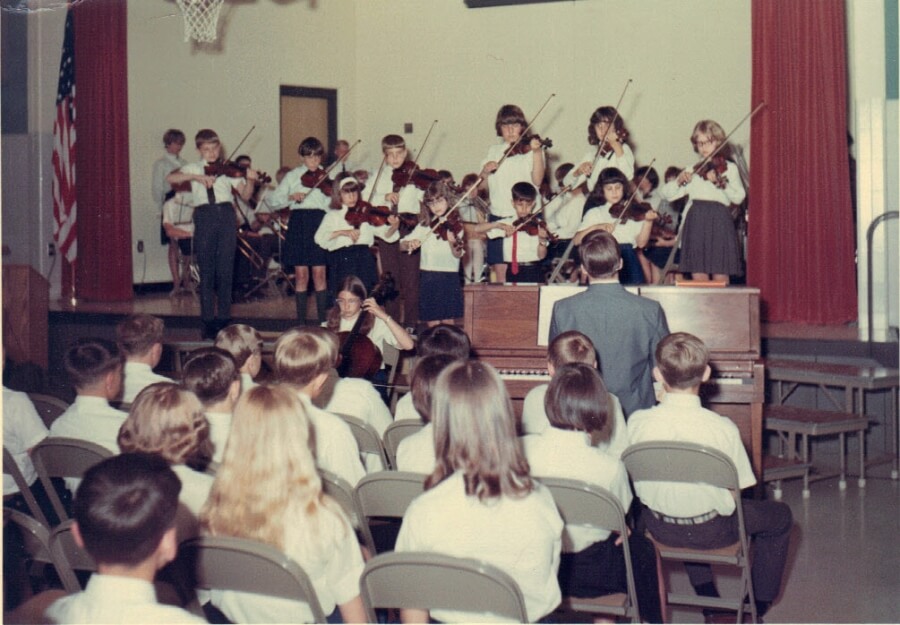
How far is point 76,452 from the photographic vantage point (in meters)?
3.03

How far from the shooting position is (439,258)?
635cm

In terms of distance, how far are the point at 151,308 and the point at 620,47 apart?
5.39m

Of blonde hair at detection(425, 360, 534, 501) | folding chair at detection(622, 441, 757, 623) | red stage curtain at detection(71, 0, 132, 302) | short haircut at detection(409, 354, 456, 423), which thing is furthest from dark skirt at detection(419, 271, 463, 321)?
red stage curtain at detection(71, 0, 132, 302)

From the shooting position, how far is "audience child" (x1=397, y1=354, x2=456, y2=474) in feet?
9.69

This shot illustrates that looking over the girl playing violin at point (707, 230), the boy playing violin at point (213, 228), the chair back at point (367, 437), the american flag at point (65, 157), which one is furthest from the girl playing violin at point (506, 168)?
the american flag at point (65, 157)

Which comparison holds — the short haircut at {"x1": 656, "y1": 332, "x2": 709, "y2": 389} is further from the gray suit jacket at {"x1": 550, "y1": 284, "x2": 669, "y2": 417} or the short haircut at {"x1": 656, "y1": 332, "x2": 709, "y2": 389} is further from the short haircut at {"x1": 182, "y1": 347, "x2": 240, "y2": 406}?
the short haircut at {"x1": 182, "y1": 347, "x2": 240, "y2": 406}

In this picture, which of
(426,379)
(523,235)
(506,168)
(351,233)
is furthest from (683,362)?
(506,168)

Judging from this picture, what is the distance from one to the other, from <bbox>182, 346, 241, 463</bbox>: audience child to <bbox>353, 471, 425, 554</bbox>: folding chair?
0.55 m

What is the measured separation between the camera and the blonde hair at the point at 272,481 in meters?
2.27

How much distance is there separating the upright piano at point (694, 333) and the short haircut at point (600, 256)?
651 mm

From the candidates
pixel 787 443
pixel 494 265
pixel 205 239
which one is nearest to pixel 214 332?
pixel 205 239

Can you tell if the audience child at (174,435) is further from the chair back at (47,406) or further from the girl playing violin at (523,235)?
the girl playing violin at (523,235)

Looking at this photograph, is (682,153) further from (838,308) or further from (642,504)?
(642,504)

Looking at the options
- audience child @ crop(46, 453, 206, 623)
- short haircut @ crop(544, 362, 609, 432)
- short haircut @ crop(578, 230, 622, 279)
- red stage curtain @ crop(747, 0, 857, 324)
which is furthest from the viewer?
red stage curtain @ crop(747, 0, 857, 324)
